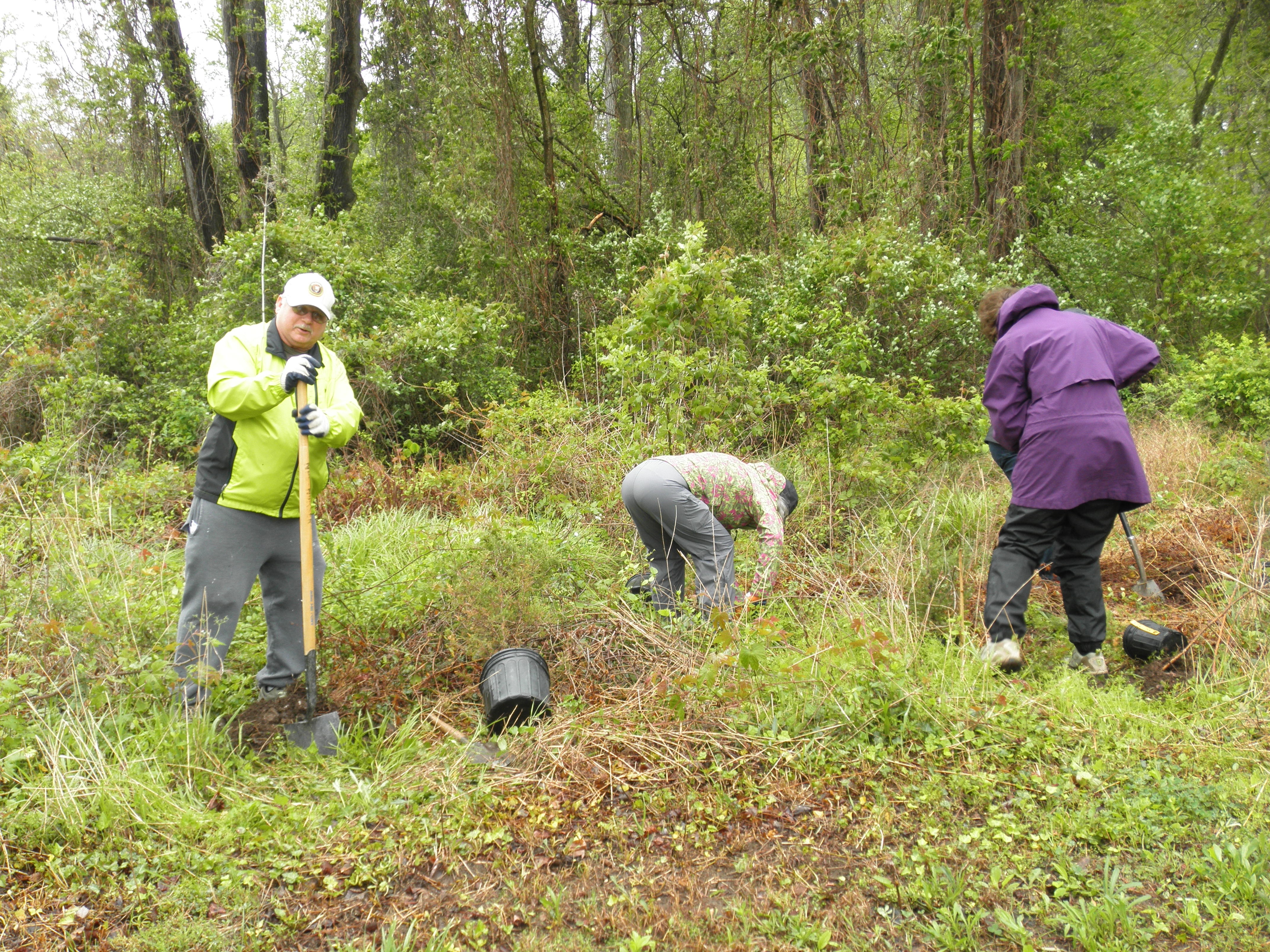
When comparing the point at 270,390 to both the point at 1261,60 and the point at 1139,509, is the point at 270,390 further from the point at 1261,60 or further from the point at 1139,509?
the point at 1261,60

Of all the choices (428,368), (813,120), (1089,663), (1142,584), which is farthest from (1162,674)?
(813,120)

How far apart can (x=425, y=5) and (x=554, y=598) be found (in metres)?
8.05

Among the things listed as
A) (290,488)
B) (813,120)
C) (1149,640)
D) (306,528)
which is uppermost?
(813,120)

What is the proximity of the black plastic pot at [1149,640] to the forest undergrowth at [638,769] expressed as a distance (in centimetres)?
7

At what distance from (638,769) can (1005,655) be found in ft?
5.60

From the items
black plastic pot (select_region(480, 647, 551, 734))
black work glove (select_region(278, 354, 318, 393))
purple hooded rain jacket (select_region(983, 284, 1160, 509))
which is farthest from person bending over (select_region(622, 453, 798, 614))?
black work glove (select_region(278, 354, 318, 393))

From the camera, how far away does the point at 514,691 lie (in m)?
3.34

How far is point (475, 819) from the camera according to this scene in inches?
107

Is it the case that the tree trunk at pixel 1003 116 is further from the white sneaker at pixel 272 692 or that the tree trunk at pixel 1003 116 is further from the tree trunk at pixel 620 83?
the white sneaker at pixel 272 692

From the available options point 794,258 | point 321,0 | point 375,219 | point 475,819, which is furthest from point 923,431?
point 321,0

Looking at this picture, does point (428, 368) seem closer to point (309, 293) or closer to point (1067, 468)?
point (309, 293)

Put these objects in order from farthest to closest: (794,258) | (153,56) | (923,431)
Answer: (153,56) < (794,258) < (923,431)

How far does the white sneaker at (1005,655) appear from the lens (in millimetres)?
3498

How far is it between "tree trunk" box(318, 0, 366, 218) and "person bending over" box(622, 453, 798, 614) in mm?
8922
